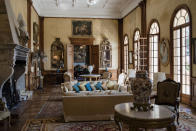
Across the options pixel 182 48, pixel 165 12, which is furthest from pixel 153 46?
pixel 182 48

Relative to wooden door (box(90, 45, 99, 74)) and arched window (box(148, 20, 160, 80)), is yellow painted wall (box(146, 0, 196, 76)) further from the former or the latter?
wooden door (box(90, 45, 99, 74))

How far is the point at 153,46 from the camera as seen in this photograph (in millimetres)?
9352

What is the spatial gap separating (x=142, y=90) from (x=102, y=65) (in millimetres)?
11428

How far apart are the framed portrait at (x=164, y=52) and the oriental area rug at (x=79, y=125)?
11.0 feet

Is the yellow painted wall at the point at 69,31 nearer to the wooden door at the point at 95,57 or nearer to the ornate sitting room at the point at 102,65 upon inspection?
the ornate sitting room at the point at 102,65

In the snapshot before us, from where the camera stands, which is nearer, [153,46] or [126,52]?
[153,46]

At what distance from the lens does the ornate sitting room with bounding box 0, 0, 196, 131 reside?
4.25m

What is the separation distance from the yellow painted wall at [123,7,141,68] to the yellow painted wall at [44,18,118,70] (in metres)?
1.06

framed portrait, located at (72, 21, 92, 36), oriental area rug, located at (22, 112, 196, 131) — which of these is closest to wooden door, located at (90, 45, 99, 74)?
framed portrait, located at (72, 21, 92, 36)

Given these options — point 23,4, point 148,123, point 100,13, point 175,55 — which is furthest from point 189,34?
point 100,13

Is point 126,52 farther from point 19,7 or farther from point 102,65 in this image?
point 19,7

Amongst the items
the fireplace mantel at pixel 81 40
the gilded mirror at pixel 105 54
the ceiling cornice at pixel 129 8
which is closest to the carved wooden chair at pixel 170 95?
the ceiling cornice at pixel 129 8

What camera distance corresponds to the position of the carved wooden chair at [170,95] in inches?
166

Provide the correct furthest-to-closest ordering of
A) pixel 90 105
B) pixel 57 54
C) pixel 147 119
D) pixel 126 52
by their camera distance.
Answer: pixel 57 54 < pixel 126 52 < pixel 90 105 < pixel 147 119
